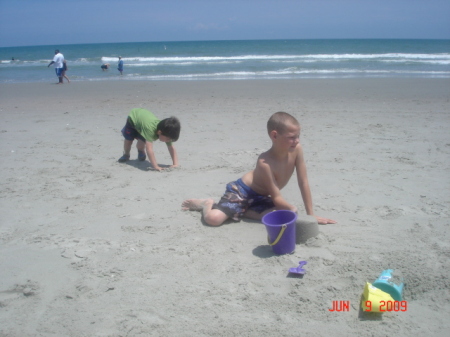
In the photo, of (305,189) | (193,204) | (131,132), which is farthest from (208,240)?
(131,132)

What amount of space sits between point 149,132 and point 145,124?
145mm

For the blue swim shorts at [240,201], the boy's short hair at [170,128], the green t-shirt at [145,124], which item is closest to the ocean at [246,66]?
the green t-shirt at [145,124]

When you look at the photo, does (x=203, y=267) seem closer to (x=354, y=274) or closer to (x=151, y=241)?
(x=151, y=241)

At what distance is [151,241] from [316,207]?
1.62 metres

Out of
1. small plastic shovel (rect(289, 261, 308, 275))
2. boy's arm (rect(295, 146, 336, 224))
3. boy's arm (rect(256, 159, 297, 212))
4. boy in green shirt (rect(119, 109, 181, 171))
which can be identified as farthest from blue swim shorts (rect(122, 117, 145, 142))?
small plastic shovel (rect(289, 261, 308, 275))

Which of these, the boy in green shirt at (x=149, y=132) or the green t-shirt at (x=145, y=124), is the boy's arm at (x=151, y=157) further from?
the green t-shirt at (x=145, y=124)

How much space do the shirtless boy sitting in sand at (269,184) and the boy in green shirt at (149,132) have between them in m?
1.49

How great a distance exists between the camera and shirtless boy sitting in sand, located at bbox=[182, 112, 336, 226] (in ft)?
10.9

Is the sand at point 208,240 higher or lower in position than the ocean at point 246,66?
lower

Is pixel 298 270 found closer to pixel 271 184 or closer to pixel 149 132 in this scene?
pixel 271 184

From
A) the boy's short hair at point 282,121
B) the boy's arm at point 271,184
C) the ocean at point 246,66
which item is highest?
the ocean at point 246,66

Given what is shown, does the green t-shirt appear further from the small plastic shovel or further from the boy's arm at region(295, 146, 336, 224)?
the small plastic shovel

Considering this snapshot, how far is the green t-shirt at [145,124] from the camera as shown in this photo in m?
5.27

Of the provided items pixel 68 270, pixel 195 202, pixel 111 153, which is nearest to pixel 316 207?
pixel 195 202
